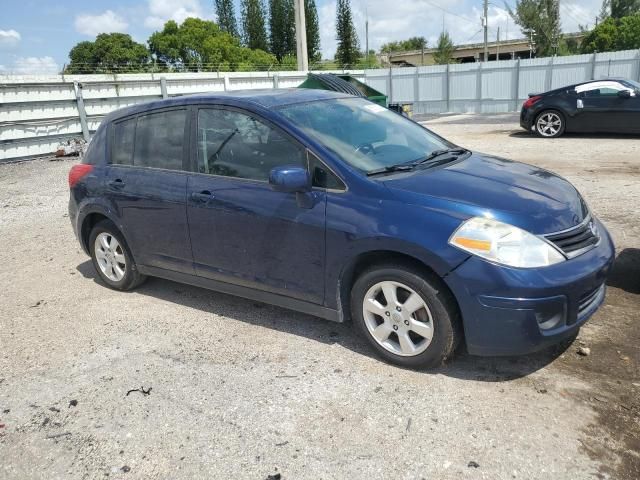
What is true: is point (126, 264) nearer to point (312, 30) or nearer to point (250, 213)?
point (250, 213)

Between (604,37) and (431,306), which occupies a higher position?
(604,37)

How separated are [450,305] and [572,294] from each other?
0.67m

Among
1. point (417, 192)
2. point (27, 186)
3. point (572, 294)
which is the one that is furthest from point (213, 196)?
point (27, 186)

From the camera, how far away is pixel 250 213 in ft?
12.7

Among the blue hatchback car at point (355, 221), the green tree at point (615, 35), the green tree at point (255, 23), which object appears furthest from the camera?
the green tree at point (255, 23)

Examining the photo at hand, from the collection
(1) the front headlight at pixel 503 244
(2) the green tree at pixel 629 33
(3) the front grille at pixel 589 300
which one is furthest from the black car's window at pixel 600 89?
(2) the green tree at pixel 629 33

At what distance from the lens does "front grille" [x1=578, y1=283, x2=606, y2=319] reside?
316 centimetres

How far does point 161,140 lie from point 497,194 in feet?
8.97

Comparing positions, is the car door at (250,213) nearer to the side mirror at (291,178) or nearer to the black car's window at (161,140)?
the side mirror at (291,178)

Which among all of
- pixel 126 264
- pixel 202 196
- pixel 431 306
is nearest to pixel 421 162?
pixel 431 306

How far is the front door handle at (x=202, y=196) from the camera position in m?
4.09

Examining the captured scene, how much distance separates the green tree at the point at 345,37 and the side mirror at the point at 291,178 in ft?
195

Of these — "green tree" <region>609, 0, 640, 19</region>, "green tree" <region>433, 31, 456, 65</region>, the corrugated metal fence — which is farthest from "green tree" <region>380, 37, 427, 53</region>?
the corrugated metal fence

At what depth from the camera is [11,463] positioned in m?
Answer: 2.88
